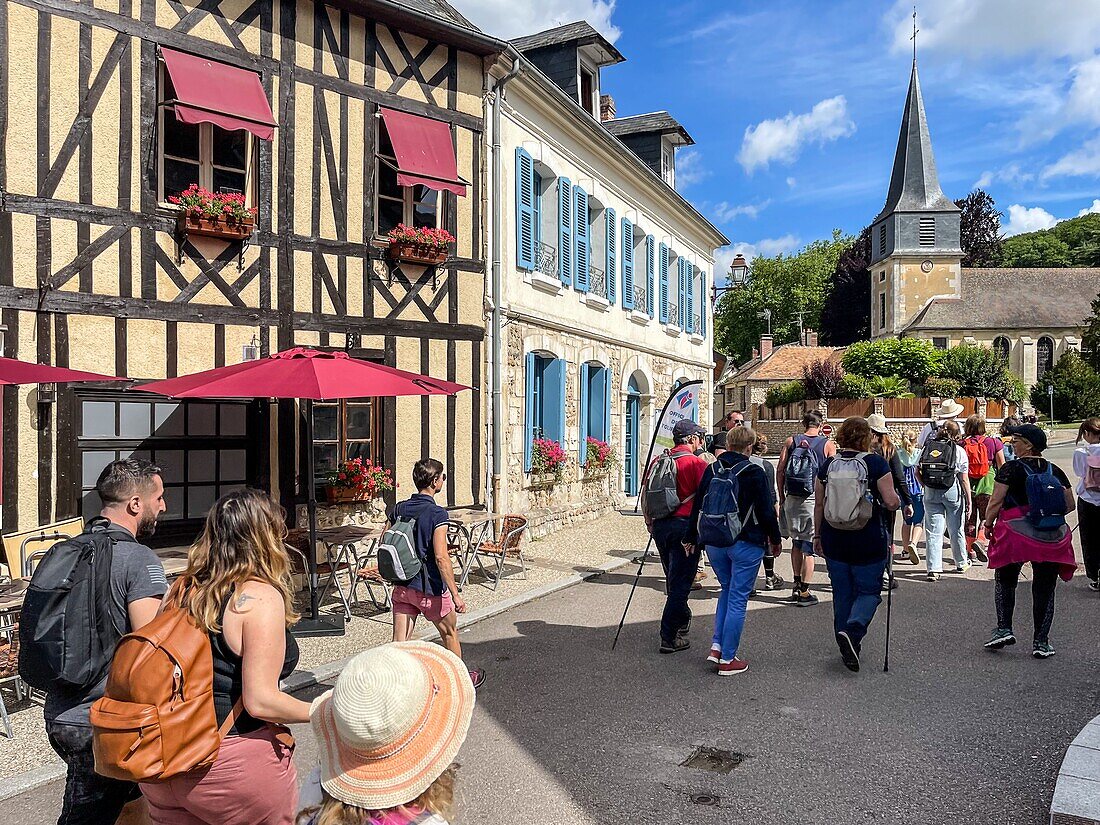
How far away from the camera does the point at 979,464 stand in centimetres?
945

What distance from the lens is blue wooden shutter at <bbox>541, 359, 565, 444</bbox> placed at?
12.4m

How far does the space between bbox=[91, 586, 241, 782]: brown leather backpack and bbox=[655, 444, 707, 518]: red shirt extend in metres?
4.20

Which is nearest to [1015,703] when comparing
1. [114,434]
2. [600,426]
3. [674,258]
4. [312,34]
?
[114,434]

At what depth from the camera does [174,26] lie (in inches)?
312

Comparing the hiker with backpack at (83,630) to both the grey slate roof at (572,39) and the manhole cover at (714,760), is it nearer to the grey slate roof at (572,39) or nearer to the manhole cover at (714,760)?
the manhole cover at (714,760)

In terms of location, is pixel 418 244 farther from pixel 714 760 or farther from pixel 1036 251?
pixel 1036 251

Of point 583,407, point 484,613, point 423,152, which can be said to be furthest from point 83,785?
point 583,407

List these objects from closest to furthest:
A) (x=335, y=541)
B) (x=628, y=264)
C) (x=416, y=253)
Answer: (x=335, y=541)
(x=416, y=253)
(x=628, y=264)

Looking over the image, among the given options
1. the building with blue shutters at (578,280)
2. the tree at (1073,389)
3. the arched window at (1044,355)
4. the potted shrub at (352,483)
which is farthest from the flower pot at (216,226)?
the arched window at (1044,355)

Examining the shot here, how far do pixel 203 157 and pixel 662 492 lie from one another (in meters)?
5.54

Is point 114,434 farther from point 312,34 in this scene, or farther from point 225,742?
point 225,742

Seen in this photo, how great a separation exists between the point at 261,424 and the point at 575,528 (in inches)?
218

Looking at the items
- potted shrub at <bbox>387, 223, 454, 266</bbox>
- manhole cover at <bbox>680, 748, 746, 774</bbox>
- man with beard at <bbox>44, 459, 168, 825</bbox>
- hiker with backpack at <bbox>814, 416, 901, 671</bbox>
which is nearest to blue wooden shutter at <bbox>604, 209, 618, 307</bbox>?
potted shrub at <bbox>387, 223, 454, 266</bbox>

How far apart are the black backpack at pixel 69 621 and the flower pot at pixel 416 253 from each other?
7.09 m
